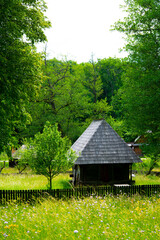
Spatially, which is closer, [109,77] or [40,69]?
[40,69]

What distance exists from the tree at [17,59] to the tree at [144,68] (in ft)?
24.2

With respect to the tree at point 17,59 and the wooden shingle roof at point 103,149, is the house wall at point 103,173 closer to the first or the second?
the wooden shingle roof at point 103,149

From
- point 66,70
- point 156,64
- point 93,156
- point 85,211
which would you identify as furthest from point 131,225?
point 66,70

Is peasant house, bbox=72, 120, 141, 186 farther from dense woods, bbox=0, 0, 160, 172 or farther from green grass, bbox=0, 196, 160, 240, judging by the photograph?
green grass, bbox=0, 196, 160, 240

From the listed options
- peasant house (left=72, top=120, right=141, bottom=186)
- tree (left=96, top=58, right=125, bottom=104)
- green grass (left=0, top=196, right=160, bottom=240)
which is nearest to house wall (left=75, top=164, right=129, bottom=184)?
peasant house (left=72, top=120, right=141, bottom=186)

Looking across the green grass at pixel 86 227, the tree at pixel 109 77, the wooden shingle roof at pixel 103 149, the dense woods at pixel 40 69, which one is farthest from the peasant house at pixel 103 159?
the tree at pixel 109 77

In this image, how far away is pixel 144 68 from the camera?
61.5 feet

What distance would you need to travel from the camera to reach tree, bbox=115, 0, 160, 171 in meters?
17.6

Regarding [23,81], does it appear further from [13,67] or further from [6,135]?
[6,135]

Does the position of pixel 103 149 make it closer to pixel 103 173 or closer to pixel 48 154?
pixel 103 173

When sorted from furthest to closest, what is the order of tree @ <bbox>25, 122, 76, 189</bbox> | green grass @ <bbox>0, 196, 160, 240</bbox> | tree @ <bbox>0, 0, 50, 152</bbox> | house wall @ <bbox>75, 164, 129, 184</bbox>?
1. house wall @ <bbox>75, 164, 129, 184</bbox>
2. tree @ <bbox>25, 122, 76, 189</bbox>
3. tree @ <bbox>0, 0, 50, 152</bbox>
4. green grass @ <bbox>0, 196, 160, 240</bbox>

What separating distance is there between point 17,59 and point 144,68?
10.0m

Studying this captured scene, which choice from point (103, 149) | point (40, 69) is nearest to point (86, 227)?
point (40, 69)

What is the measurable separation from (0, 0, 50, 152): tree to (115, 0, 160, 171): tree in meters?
7.38
